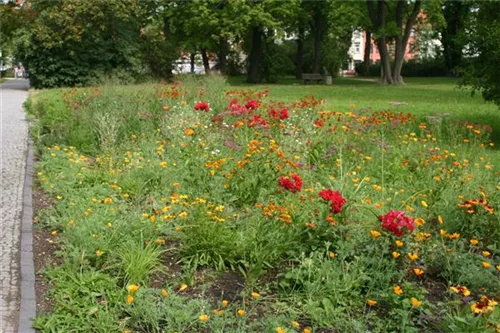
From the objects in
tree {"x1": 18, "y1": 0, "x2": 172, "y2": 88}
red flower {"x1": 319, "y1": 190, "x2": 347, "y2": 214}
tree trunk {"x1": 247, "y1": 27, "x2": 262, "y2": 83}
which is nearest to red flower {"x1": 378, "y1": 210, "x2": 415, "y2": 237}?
red flower {"x1": 319, "y1": 190, "x2": 347, "y2": 214}

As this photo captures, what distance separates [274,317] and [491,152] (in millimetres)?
7835

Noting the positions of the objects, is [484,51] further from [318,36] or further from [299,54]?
[299,54]

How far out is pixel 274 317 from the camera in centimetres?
382

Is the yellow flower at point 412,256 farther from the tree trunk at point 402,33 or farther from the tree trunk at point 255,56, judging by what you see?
the tree trunk at point 255,56

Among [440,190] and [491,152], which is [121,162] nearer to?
[440,190]

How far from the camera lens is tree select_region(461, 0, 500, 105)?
38.8 feet

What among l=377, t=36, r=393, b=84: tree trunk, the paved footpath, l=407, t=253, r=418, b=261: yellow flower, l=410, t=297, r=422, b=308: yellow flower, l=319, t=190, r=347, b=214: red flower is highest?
l=377, t=36, r=393, b=84: tree trunk

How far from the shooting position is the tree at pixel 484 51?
11.8 meters

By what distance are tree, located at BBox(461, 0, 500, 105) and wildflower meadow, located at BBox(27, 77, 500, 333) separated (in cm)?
457

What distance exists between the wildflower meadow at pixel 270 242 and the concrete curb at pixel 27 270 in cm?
12

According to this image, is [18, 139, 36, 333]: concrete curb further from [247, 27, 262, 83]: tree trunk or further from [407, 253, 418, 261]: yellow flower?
[247, 27, 262, 83]: tree trunk

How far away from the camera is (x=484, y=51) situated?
1228cm

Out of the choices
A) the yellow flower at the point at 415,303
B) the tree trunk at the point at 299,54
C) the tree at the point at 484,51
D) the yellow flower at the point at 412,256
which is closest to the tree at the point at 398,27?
the tree trunk at the point at 299,54

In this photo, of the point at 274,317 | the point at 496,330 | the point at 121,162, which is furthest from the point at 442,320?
the point at 121,162
